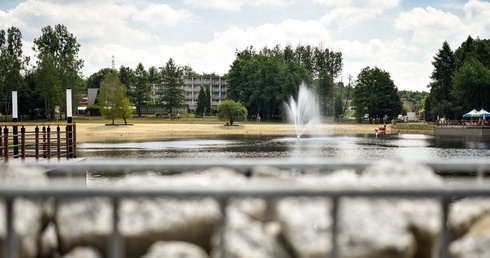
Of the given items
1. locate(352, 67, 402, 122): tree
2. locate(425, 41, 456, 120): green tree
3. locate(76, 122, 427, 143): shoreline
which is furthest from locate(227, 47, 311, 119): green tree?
locate(425, 41, 456, 120): green tree

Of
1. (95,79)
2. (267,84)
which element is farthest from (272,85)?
(95,79)

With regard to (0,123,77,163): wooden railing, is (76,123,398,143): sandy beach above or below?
below

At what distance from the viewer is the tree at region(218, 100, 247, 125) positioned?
89.4m

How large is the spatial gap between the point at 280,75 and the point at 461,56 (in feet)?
120

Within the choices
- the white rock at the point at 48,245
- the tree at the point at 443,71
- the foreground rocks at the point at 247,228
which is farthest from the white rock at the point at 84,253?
the tree at the point at 443,71

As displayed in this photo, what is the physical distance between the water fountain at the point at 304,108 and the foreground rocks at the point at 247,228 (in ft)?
328

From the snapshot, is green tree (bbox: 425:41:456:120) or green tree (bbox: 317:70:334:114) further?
green tree (bbox: 317:70:334:114)

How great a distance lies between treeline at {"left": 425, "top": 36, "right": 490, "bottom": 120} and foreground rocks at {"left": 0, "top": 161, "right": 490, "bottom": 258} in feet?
297

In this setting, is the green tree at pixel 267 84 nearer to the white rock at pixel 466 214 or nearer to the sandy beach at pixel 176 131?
the sandy beach at pixel 176 131

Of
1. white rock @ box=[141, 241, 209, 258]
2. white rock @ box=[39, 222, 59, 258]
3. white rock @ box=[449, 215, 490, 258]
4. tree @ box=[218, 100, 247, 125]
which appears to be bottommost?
white rock @ box=[39, 222, 59, 258]

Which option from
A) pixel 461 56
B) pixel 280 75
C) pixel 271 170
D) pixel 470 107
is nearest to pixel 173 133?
pixel 280 75

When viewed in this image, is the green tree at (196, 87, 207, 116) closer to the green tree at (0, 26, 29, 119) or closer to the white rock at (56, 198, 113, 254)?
the green tree at (0, 26, 29, 119)

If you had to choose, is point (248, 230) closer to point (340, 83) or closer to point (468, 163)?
point (468, 163)

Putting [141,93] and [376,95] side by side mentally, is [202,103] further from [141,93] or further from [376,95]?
[376,95]
